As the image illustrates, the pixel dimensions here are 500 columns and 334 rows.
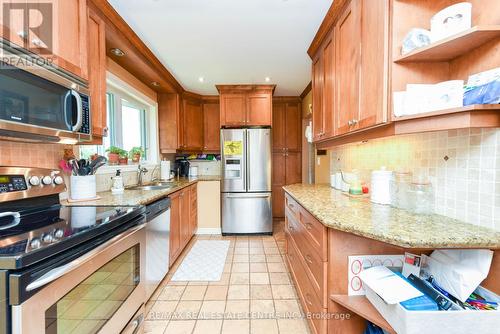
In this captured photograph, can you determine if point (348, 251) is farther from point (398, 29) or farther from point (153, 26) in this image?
point (153, 26)

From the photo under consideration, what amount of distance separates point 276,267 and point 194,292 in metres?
0.93

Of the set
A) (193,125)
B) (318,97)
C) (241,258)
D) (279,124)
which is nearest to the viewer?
(318,97)

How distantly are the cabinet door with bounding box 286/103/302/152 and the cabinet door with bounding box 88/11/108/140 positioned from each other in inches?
126

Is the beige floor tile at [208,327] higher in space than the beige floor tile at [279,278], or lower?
lower

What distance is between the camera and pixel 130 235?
1312 millimetres

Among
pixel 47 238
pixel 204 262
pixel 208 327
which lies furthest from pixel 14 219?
pixel 204 262

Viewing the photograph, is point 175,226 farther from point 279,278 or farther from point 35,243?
point 35,243

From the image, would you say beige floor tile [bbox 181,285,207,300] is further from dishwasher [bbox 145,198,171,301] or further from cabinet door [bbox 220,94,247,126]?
cabinet door [bbox 220,94,247,126]

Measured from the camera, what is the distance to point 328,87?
2029 millimetres

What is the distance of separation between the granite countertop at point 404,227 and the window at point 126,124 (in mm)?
2189

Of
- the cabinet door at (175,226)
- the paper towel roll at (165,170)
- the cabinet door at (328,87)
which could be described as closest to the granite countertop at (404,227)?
the cabinet door at (328,87)

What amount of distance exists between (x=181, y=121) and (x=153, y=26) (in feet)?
6.26

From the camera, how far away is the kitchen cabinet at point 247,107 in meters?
3.66

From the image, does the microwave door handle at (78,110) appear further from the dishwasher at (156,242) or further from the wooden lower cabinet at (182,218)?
the wooden lower cabinet at (182,218)
